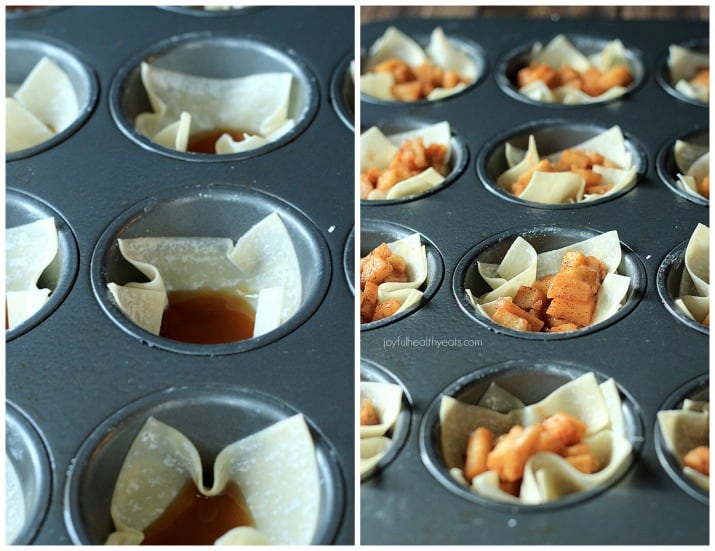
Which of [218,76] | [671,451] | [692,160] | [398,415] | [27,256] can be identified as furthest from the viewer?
[218,76]

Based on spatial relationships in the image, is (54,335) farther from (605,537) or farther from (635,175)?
(635,175)

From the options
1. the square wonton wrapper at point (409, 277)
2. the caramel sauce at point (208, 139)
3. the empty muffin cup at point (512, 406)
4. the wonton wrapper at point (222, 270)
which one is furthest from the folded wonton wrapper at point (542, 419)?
the caramel sauce at point (208, 139)

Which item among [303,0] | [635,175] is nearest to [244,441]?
[635,175]

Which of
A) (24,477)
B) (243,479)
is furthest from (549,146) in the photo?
(24,477)

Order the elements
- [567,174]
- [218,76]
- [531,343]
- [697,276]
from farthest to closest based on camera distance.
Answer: [218,76] < [567,174] < [697,276] < [531,343]

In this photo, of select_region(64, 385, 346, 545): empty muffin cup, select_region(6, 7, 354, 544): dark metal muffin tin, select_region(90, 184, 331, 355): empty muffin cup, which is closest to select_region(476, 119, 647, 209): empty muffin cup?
select_region(6, 7, 354, 544): dark metal muffin tin

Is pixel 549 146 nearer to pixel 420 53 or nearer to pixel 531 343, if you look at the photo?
pixel 420 53
